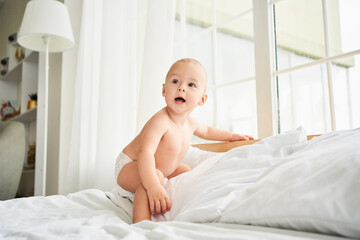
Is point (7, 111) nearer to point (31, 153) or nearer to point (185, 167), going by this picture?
point (31, 153)

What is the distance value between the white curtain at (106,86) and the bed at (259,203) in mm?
1092

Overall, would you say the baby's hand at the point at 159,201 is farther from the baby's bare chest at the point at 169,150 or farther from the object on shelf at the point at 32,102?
the object on shelf at the point at 32,102

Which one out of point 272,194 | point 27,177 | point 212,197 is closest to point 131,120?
point 212,197

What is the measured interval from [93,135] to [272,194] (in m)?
1.79

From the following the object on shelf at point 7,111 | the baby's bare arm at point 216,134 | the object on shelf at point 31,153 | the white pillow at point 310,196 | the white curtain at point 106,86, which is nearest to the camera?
the white pillow at point 310,196

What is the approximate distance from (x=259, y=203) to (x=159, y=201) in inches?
14.4

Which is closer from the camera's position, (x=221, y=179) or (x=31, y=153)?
(x=221, y=179)

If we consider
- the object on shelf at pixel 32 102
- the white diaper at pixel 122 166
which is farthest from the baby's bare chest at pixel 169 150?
the object on shelf at pixel 32 102

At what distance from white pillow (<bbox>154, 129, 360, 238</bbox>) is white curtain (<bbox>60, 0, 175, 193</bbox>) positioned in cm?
114

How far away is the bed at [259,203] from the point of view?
1.53ft

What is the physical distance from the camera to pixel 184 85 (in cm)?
111

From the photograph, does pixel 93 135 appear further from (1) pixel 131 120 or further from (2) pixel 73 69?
(2) pixel 73 69

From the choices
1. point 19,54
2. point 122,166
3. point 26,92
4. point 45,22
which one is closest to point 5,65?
point 19,54

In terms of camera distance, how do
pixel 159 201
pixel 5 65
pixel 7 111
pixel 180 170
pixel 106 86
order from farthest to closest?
pixel 5 65
pixel 7 111
pixel 106 86
pixel 180 170
pixel 159 201
